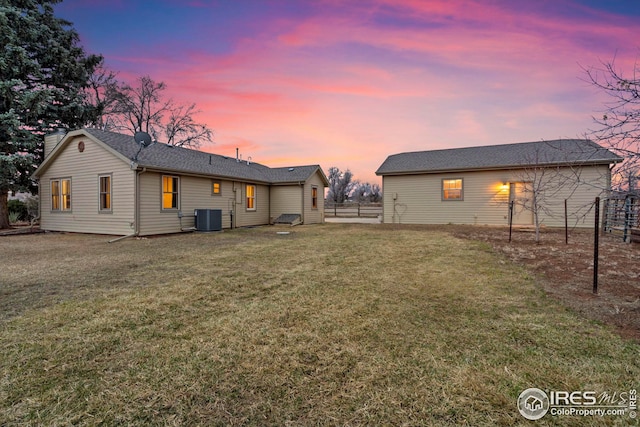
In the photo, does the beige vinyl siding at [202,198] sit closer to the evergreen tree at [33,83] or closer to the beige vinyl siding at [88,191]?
the beige vinyl siding at [88,191]

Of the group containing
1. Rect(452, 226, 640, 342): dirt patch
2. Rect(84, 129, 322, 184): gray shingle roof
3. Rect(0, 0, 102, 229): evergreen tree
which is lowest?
Rect(452, 226, 640, 342): dirt patch

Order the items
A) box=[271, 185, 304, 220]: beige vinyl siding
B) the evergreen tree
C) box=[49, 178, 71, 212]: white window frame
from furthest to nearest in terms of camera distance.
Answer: box=[271, 185, 304, 220]: beige vinyl siding → the evergreen tree → box=[49, 178, 71, 212]: white window frame

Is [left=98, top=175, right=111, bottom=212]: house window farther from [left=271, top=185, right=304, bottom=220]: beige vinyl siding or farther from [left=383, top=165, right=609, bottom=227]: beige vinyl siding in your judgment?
[left=383, top=165, right=609, bottom=227]: beige vinyl siding

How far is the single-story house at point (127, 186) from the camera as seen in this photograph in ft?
35.0

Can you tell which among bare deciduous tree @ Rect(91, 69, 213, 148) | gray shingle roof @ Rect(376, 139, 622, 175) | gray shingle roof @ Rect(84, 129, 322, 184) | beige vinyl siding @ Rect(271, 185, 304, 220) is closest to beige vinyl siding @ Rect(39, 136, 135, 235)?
gray shingle roof @ Rect(84, 129, 322, 184)

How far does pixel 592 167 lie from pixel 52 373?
1909 cm

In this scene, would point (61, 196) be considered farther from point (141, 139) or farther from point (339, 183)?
point (339, 183)

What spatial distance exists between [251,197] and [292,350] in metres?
14.6

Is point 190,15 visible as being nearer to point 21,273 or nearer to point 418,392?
point 21,273

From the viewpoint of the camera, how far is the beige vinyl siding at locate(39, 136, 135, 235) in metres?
10.7

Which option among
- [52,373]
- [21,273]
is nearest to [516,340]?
[52,373]

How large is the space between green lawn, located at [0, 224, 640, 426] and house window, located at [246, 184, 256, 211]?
37.3 feet

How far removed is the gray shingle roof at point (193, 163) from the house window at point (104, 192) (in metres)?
1.40

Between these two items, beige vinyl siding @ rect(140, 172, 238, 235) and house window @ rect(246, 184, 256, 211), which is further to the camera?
house window @ rect(246, 184, 256, 211)
